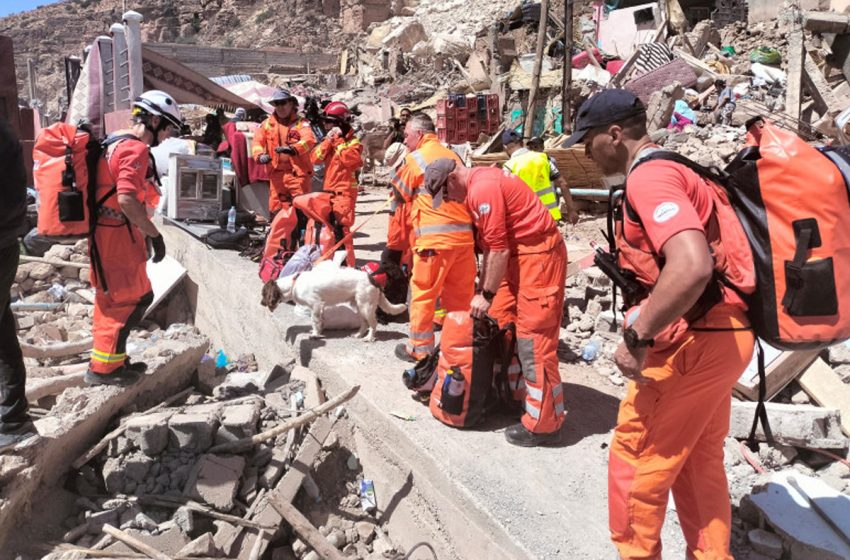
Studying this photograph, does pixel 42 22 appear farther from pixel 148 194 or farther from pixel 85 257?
pixel 148 194

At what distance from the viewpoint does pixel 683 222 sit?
2021 mm

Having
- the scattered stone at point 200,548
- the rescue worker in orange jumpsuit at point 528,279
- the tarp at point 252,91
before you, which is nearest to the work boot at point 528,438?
the rescue worker in orange jumpsuit at point 528,279

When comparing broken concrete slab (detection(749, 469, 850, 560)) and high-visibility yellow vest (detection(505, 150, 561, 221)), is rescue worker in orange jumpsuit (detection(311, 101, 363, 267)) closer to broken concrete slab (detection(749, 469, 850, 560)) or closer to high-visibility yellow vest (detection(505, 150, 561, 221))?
high-visibility yellow vest (detection(505, 150, 561, 221))

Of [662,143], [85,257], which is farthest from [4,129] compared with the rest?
[662,143]

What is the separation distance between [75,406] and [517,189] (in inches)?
125

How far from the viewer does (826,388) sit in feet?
14.5

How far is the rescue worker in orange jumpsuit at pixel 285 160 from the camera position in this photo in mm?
7363

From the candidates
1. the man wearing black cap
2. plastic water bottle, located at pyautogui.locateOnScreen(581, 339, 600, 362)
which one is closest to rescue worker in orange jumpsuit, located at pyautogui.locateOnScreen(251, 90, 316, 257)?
the man wearing black cap

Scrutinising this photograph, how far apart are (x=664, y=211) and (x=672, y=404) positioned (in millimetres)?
696

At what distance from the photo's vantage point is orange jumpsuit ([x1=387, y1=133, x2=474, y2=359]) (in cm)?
453

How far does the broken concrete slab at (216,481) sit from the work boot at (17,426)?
0.95m

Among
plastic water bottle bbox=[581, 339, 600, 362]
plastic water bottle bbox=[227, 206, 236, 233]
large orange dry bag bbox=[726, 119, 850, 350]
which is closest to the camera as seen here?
large orange dry bag bbox=[726, 119, 850, 350]

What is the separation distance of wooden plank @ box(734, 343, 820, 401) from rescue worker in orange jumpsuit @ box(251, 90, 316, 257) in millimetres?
4854

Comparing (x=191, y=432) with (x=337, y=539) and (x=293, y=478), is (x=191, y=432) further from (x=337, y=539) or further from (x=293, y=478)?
(x=337, y=539)
